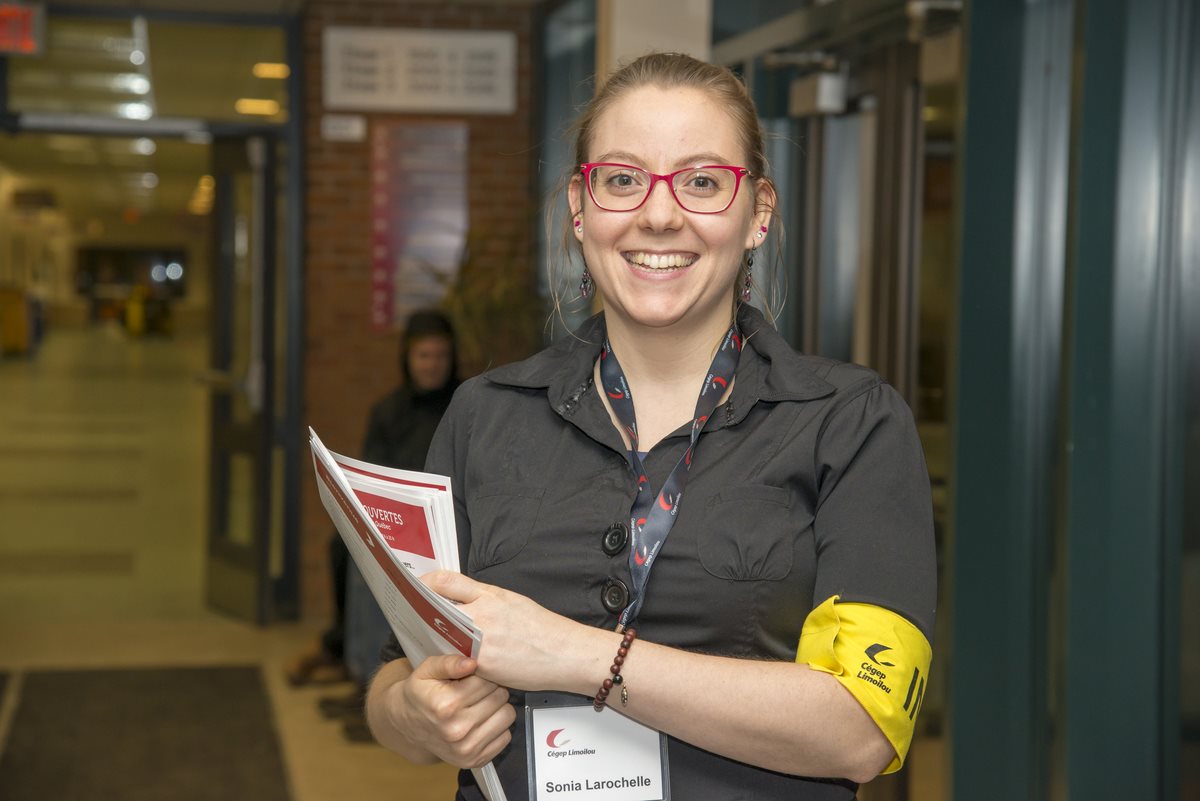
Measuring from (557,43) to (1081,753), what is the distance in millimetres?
4699

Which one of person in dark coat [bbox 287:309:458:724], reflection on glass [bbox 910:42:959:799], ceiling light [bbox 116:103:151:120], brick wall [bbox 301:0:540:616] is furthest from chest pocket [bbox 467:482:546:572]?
ceiling light [bbox 116:103:151:120]

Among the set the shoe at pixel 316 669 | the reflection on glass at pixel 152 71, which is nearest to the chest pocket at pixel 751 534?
the shoe at pixel 316 669

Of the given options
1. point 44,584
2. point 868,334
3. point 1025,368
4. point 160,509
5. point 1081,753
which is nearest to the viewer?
point 1081,753

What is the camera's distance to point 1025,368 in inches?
108

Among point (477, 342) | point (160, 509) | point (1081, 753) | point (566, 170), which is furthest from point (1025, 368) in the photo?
point (160, 509)

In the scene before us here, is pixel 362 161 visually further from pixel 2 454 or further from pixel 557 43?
pixel 2 454

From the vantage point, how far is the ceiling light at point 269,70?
669cm

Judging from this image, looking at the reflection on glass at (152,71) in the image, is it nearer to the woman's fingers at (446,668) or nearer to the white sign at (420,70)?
the white sign at (420,70)

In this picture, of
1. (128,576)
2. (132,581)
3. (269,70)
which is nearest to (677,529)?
(269,70)

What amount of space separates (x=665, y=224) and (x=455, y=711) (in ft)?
1.72

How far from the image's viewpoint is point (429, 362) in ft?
16.4

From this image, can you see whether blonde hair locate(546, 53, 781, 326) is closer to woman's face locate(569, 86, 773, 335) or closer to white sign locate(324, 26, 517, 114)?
woman's face locate(569, 86, 773, 335)

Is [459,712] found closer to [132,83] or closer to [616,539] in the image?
[616,539]

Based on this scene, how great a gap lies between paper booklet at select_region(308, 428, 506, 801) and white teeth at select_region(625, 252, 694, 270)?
308 millimetres
